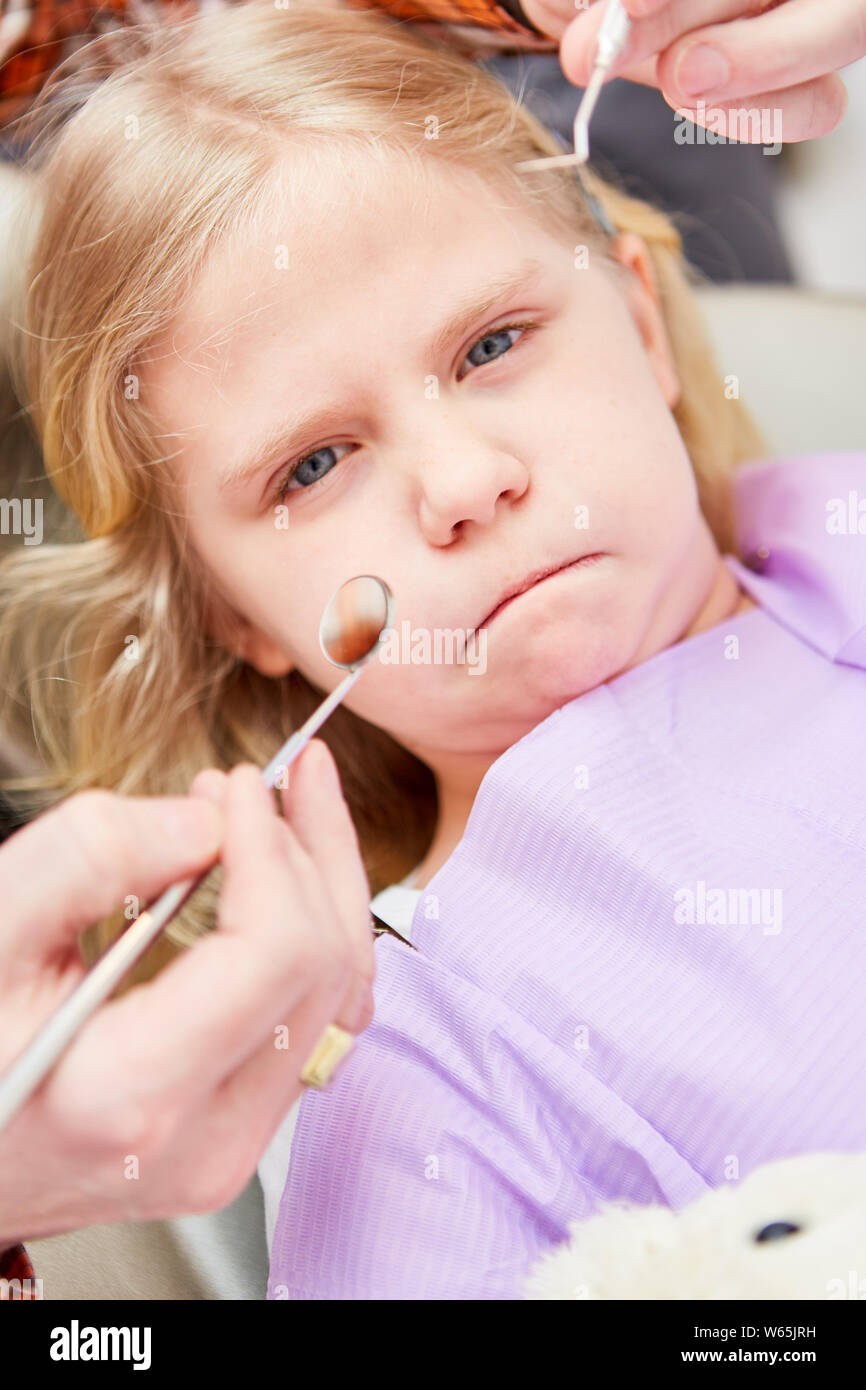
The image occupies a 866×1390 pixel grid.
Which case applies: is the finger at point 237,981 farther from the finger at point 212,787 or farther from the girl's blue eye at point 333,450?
the girl's blue eye at point 333,450

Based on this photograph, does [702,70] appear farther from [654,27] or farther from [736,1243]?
[736,1243]

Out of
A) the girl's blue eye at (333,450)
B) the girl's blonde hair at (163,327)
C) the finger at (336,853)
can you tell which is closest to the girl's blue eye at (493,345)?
the girl's blue eye at (333,450)

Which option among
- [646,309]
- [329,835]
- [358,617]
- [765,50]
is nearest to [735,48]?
[765,50]

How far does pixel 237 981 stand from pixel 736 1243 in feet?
1.24

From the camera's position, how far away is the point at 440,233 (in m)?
0.83

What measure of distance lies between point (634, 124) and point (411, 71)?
62 cm

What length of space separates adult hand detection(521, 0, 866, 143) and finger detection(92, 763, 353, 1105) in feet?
2.03

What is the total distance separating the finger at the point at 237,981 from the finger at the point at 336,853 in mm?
32

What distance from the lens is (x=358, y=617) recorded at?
31.0 inches

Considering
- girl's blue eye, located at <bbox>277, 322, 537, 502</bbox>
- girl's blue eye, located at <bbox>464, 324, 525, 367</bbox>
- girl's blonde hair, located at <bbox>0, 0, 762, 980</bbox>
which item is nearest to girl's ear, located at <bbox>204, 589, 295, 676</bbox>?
girl's blonde hair, located at <bbox>0, 0, 762, 980</bbox>

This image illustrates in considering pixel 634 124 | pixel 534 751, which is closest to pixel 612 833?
pixel 534 751

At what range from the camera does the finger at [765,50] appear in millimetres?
789

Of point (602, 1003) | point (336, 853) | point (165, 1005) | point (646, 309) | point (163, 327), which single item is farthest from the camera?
point (646, 309)
